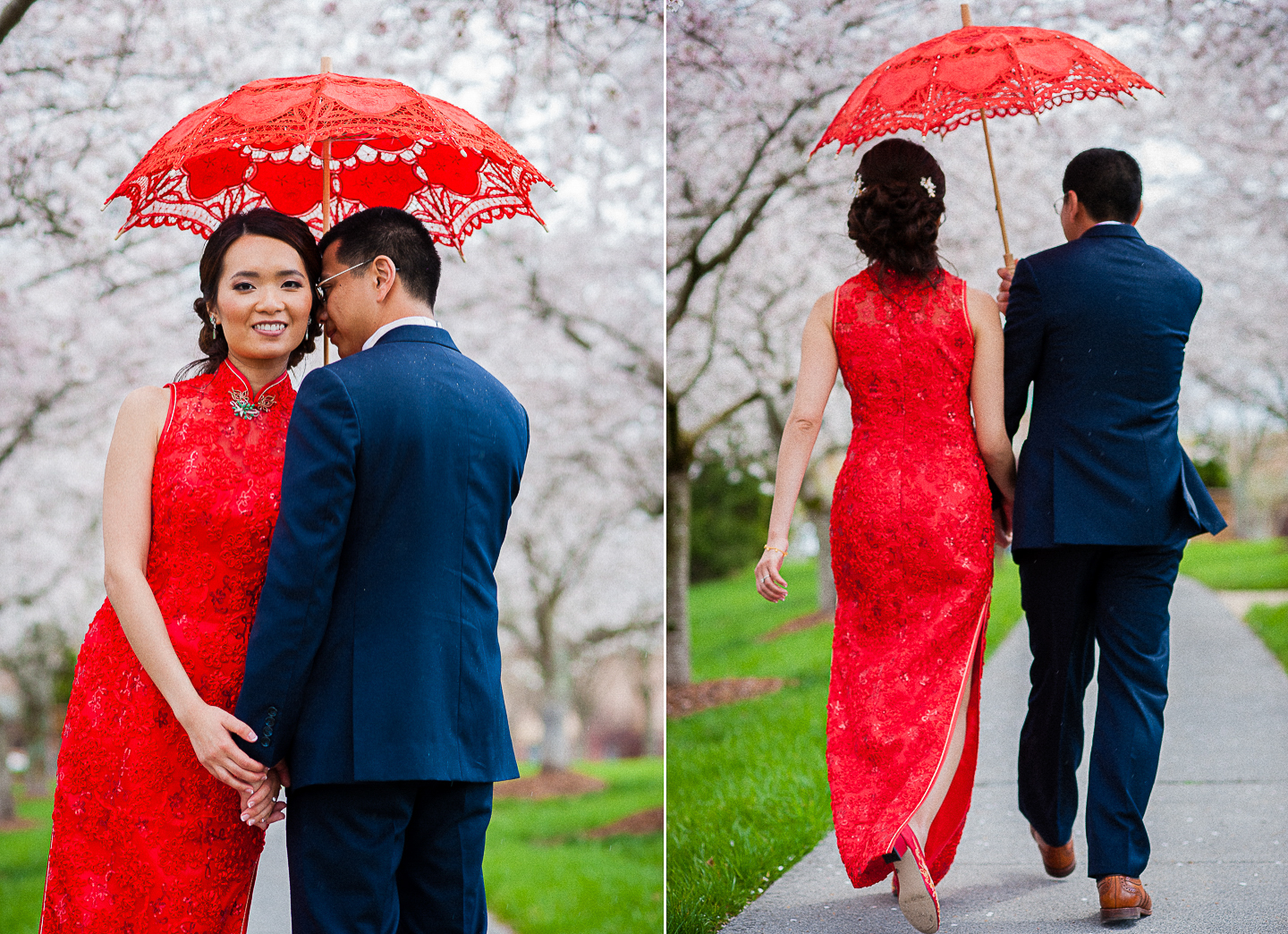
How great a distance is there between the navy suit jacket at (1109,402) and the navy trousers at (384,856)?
6.10 feet

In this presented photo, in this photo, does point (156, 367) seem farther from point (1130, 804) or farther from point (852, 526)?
point (1130, 804)

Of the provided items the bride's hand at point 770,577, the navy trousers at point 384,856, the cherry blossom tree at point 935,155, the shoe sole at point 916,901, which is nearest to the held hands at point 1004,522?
the bride's hand at point 770,577

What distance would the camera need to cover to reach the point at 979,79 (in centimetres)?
339

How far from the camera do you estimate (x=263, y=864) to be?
238 inches

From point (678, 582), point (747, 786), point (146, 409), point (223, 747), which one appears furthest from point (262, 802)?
point (678, 582)

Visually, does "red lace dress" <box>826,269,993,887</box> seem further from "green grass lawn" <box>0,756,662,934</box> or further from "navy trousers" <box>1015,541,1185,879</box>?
"green grass lawn" <box>0,756,662,934</box>

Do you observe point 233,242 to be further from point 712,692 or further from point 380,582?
point 712,692

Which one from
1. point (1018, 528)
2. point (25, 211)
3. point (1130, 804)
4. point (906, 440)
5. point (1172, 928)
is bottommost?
point (1172, 928)

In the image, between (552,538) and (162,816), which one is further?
(552,538)

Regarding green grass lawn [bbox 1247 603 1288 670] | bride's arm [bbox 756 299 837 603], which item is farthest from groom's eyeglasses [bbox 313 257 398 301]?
green grass lawn [bbox 1247 603 1288 670]

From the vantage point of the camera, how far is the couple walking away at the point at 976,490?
3119 millimetres

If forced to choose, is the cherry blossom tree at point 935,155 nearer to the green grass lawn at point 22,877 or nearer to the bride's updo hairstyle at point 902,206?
the bride's updo hairstyle at point 902,206

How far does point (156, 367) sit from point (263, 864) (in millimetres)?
5228

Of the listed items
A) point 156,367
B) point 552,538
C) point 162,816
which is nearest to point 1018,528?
point 162,816
